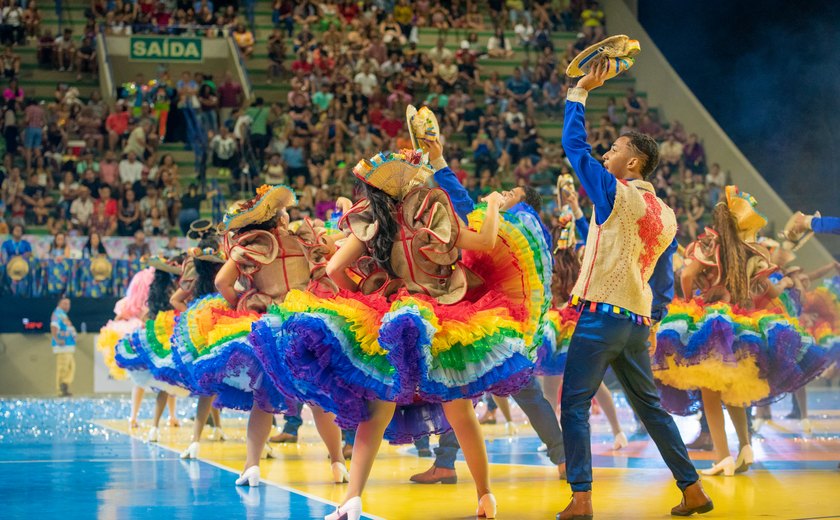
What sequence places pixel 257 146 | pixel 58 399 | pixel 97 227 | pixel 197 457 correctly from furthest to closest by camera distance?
pixel 257 146 → pixel 97 227 → pixel 58 399 → pixel 197 457

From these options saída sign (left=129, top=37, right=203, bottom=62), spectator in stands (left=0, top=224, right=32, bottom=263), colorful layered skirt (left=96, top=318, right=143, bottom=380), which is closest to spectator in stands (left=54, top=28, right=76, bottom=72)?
saída sign (left=129, top=37, right=203, bottom=62)

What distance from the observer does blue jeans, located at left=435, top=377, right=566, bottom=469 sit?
657cm

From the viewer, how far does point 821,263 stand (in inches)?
695

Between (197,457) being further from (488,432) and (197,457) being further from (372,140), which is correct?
(372,140)

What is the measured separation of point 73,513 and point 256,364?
55.4 inches

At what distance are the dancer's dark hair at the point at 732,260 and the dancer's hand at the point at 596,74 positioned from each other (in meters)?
2.12

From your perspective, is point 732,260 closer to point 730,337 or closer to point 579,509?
point 730,337

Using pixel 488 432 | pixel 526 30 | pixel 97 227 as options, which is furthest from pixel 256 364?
pixel 526 30

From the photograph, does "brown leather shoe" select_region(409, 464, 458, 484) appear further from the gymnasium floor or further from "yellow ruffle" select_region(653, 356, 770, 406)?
"yellow ruffle" select_region(653, 356, 770, 406)

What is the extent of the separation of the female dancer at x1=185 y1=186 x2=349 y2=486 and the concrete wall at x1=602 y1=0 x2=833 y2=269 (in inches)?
500

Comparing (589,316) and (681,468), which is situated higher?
(589,316)

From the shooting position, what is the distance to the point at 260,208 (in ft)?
21.8

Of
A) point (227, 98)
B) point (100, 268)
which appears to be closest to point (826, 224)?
point (100, 268)

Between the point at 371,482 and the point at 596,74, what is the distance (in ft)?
9.33
